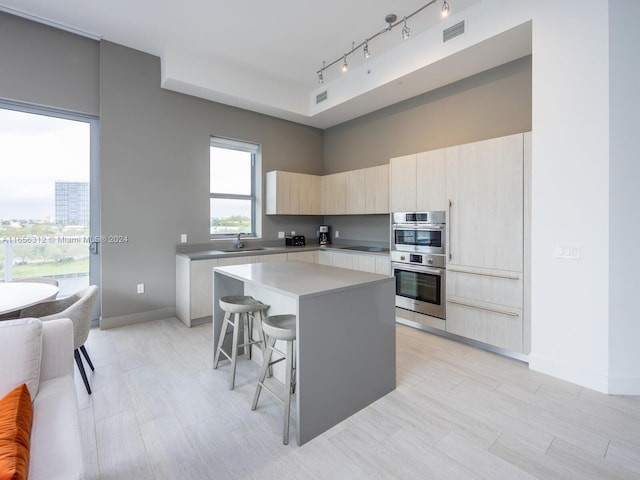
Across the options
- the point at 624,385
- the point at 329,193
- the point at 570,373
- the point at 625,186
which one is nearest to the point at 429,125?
the point at 329,193

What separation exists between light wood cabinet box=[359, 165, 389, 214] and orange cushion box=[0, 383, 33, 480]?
155 inches

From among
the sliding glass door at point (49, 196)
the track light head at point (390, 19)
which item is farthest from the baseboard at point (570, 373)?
the sliding glass door at point (49, 196)

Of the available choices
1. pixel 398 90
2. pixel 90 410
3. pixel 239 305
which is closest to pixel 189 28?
pixel 398 90

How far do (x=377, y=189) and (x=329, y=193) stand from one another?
1.09m

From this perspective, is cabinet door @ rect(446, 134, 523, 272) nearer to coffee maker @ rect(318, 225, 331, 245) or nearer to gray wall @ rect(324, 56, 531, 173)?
gray wall @ rect(324, 56, 531, 173)

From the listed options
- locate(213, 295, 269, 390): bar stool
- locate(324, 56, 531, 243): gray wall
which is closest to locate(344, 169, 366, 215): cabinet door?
locate(324, 56, 531, 243): gray wall

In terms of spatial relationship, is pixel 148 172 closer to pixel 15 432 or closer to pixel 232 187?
pixel 232 187

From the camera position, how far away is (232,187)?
498 cm

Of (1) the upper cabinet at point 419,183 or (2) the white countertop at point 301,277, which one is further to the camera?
(1) the upper cabinet at point 419,183

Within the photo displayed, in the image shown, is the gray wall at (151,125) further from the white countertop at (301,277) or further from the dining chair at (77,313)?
the white countertop at (301,277)

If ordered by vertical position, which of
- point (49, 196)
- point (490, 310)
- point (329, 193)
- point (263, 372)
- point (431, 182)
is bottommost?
point (263, 372)

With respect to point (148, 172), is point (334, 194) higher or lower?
lower

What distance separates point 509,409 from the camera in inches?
86.5

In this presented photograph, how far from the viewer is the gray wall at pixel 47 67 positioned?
10.7 feet
